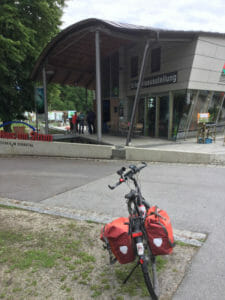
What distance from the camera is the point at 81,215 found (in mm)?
4727

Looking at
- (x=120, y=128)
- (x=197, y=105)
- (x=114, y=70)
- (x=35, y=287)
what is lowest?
(x=35, y=287)

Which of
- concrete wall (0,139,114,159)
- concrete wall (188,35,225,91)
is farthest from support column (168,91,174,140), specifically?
concrete wall (0,139,114,159)

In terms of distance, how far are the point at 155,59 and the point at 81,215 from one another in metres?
12.4

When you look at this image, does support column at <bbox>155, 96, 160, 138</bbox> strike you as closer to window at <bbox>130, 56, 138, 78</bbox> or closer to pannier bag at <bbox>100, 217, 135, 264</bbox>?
window at <bbox>130, 56, 138, 78</bbox>

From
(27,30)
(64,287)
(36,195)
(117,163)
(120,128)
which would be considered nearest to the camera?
(64,287)

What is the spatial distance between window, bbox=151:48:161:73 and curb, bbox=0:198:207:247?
38.5 feet

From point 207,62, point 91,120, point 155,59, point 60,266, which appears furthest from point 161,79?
point 60,266

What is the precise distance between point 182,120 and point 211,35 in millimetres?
4347

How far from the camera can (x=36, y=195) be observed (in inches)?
240

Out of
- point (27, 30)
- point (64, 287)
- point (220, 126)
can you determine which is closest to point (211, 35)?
point (220, 126)

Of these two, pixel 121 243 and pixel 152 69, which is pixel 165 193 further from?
pixel 152 69

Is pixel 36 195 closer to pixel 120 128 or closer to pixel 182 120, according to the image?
pixel 182 120

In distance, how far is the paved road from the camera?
9.59ft

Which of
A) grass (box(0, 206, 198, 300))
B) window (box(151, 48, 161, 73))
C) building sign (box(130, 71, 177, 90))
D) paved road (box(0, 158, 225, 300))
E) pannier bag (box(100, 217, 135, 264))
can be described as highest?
window (box(151, 48, 161, 73))
